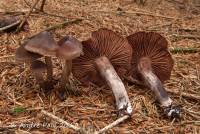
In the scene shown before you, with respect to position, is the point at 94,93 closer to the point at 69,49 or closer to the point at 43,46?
the point at 69,49

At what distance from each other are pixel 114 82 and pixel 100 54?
27 cm

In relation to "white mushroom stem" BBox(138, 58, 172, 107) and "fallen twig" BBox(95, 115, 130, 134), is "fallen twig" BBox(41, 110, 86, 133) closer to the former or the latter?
"fallen twig" BBox(95, 115, 130, 134)

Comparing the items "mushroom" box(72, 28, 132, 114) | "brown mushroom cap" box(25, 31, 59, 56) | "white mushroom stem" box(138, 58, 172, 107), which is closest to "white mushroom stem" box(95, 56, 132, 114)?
"mushroom" box(72, 28, 132, 114)

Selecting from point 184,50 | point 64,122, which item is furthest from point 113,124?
point 184,50

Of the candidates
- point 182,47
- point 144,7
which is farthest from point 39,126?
point 144,7

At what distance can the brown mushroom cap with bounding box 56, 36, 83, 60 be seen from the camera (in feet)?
7.47

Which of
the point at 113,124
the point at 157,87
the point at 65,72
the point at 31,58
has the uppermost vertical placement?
the point at 31,58

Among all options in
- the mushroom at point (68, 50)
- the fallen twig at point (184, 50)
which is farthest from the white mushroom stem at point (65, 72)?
the fallen twig at point (184, 50)

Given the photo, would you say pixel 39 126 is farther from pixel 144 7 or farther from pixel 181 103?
pixel 144 7

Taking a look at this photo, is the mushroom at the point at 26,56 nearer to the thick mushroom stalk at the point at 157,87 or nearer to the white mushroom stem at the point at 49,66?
the white mushroom stem at the point at 49,66

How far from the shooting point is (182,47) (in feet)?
12.2

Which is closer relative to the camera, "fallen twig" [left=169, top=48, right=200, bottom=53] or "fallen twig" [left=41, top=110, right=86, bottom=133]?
"fallen twig" [left=41, top=110, right=86, bottom=133]

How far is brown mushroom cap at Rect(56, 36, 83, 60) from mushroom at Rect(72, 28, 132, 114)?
36cm

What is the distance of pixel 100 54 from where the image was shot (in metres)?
2.79
